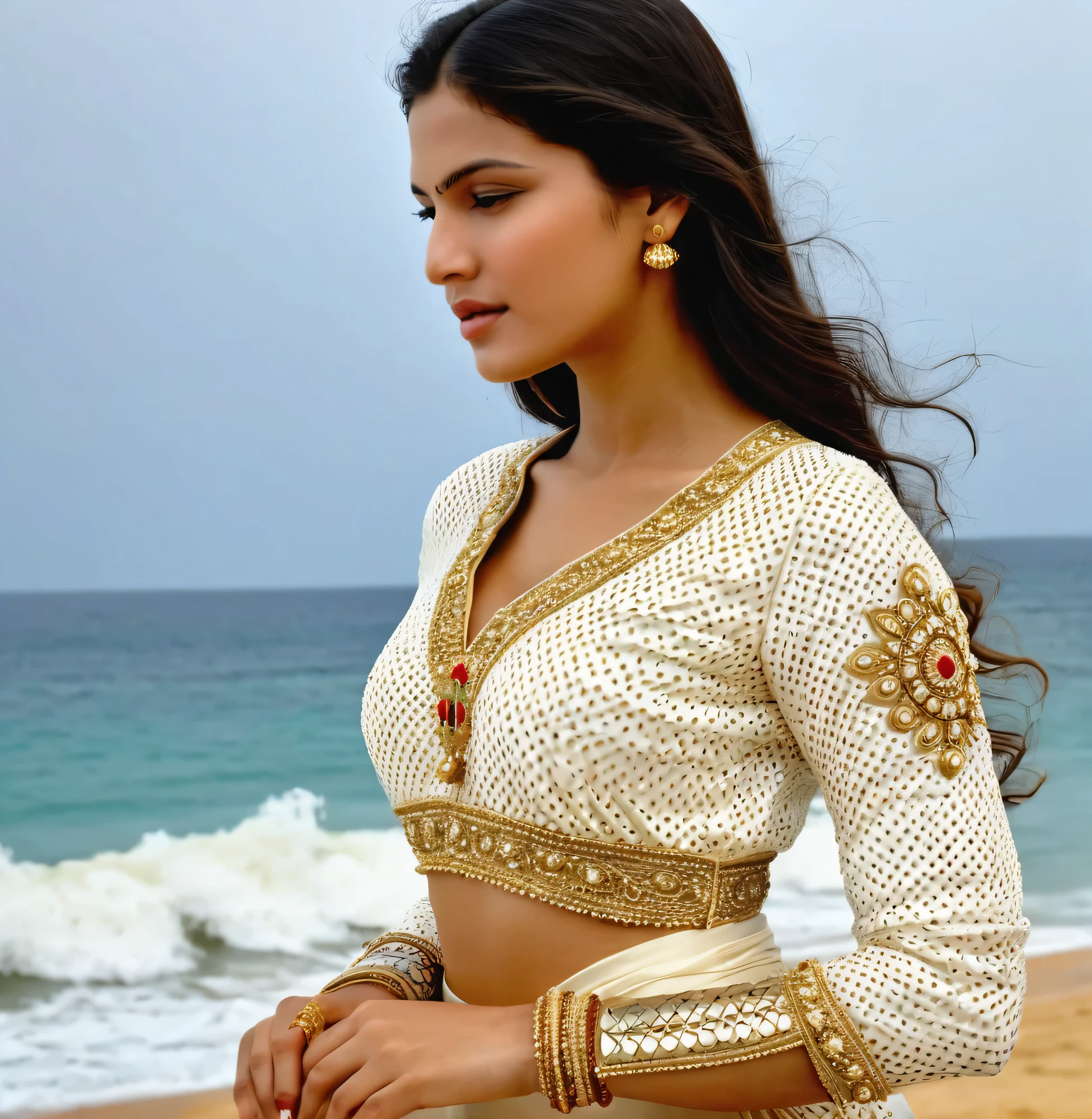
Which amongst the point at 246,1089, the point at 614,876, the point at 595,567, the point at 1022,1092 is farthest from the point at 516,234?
the point at 1022,1092

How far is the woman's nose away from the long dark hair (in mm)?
113

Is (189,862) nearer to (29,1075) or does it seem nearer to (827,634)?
(29,1075)

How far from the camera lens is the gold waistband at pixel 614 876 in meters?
1.10

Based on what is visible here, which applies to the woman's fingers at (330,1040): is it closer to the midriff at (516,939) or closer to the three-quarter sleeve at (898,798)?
the midriff at (516,939)

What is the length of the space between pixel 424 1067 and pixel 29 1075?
12.5ft

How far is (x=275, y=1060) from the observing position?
3.66 ft

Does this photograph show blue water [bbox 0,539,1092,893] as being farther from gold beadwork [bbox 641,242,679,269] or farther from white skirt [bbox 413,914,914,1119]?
gold beadwork [bbox 641,242,679,269]

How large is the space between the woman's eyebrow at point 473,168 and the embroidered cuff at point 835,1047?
2.46 ft

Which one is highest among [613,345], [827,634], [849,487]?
[613,345]

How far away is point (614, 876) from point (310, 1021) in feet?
1.03

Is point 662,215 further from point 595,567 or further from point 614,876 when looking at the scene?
point 614,876

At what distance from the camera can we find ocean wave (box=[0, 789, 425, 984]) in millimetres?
5391

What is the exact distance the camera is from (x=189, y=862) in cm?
662

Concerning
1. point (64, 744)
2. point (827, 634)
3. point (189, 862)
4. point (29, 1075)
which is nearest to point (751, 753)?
point (827, 634)
